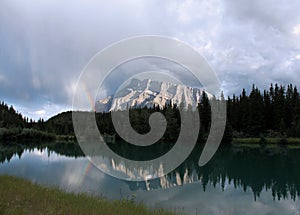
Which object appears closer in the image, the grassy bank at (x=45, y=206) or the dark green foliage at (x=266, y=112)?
the grassy bank at (x=45, y=206)

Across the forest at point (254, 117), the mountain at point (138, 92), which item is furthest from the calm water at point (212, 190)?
the forest at point (254, 117)

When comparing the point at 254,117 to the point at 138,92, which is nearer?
the point at 138,92

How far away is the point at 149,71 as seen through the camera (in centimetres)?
1426

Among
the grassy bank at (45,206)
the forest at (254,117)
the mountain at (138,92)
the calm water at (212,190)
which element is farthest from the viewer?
the forest at (254,117)

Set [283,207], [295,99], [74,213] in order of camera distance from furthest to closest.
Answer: [295,99] → [283,207] → [74,213]

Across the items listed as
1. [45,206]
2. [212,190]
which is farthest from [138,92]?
[45,206]

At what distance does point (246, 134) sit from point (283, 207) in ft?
154

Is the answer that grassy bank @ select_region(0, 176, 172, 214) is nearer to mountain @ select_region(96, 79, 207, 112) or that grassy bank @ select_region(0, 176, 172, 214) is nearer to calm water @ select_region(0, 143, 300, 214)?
calm water @ select_region(0, 143, 300, 214)

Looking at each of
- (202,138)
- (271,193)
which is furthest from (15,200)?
(202,138)

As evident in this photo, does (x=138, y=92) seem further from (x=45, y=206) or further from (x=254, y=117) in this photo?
(x=254, y=117)

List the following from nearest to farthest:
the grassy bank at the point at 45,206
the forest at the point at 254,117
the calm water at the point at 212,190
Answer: the grassy bank at the point at 45,206 → the calm water at the point at 212,190 → the forest at the point at 254,117

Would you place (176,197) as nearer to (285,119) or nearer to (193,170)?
(193,170)

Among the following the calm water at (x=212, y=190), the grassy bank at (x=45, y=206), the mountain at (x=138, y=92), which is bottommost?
the calm water at (x=212, y=190)

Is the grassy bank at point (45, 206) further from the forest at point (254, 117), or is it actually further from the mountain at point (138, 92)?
the forest at point (254, 117)
